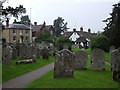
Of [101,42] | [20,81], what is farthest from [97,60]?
[101,42]

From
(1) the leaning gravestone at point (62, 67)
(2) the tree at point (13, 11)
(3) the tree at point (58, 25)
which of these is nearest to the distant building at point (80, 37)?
(3) the tree at point (58, 25)

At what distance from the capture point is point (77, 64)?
68.3 feet

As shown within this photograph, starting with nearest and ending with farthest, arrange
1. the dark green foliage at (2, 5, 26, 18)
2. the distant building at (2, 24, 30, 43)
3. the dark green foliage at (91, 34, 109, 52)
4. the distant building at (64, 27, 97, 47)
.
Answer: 1. the dark green foliage at (2, 5, 26, 18)
2. the dark green foliage at (91, 34, 109, 52)
3. the distant building at (2, 24, 30, 43)
4. the distant building at (64, 27, 97, 47)

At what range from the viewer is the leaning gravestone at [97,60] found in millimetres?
20953

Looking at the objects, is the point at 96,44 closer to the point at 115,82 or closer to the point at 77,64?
the point at 77,64

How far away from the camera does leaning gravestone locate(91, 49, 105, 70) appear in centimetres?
2095

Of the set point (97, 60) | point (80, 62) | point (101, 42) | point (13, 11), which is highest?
point (13, 11)

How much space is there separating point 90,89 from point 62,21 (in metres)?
119

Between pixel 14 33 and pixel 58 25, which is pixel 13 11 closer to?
pixel 14 33

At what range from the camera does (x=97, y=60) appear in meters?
21.1

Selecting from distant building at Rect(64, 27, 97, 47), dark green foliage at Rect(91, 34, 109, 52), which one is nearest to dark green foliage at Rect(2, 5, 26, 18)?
dark green foliage at Rect(91, 34, 109, 52)

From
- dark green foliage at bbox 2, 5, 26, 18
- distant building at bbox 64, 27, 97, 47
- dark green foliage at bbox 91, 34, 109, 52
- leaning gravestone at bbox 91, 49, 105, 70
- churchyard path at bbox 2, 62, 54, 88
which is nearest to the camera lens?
churchyard path at bbox 2, 62, 54, 88

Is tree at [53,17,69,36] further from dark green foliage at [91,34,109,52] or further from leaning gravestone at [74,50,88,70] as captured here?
leaning gravestone at [74,50,88,70]

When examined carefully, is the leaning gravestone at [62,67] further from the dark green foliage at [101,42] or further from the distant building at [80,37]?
the distant building at [80,37]
